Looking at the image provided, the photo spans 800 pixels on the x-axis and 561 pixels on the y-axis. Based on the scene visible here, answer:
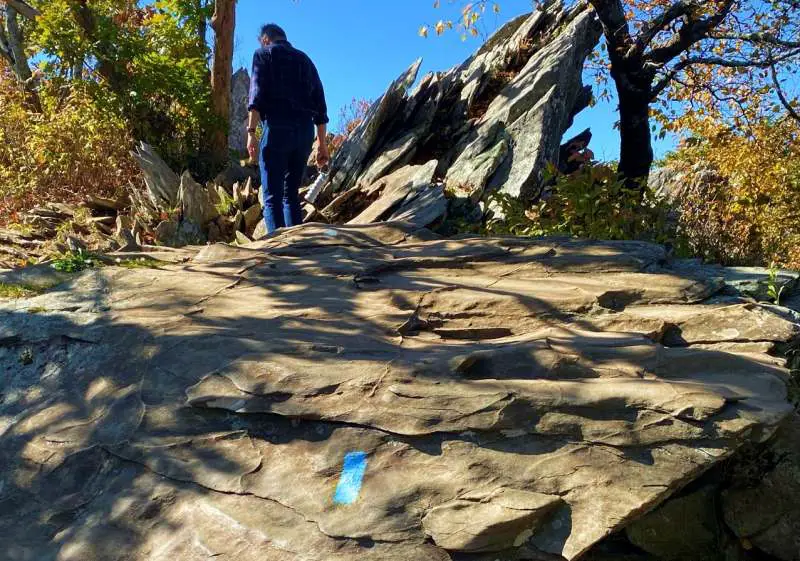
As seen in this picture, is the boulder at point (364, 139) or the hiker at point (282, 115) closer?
the hiker at point (282, 115)

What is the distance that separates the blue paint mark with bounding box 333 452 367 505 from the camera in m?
2.85

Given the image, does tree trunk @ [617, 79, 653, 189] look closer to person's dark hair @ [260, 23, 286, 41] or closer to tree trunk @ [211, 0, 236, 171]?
person's dark hair @ [260, 23, 286, 41]

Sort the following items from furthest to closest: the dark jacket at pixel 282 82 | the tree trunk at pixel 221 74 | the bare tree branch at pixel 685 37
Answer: the tree trunk at pixel 221 74 → the bare tree branch at pixel 685 37 → the dark jacket at pixel 282 82

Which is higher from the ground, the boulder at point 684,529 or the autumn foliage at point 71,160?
the autumn foliage at point 71,160

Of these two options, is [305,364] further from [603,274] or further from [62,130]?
[62,130]

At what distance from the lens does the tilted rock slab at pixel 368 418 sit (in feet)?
9.09

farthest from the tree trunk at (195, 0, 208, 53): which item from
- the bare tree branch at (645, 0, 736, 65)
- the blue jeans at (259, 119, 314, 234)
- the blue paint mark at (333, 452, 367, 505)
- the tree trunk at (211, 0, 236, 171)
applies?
the blue paint mark at (333, 452, 367, 505)

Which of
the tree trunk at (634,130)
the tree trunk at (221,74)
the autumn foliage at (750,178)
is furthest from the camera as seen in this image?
the tree trunk at (221,74)

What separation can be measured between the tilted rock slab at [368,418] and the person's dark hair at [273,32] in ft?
12.6

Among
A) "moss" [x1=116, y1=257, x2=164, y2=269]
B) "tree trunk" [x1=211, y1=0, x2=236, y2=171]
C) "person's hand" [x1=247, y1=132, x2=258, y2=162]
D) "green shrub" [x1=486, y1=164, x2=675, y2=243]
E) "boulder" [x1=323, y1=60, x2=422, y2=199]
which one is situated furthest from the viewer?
"tree trunk" [x1=211, y1=0, x2=236, y2=171]

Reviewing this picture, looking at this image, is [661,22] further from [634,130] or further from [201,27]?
[201,27]

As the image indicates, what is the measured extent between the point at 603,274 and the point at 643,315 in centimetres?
75

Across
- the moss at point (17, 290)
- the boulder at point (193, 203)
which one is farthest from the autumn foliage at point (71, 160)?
the moss at point (17, 290)

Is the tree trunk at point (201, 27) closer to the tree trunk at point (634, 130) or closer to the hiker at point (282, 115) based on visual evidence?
the hiker at point (282, 115)
